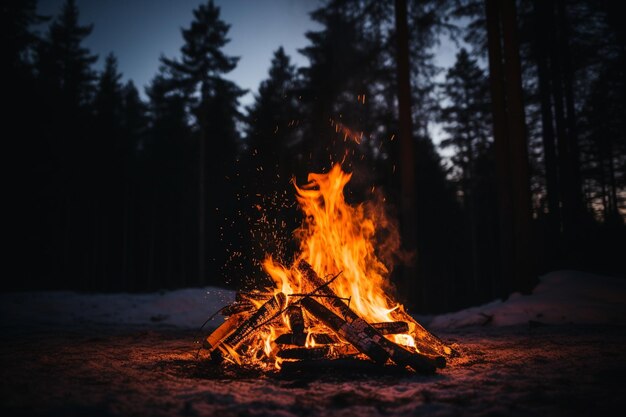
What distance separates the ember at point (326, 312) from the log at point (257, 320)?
1 centimetres

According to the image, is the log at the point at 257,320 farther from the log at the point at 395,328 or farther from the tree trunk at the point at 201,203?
the tree trunk at the point at 201,203

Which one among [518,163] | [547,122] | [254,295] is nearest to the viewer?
[254,295]

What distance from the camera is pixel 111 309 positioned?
12203 millimetres

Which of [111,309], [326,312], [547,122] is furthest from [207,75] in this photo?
[326,312]

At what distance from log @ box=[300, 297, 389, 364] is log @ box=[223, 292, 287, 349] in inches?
14.2

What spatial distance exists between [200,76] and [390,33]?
14853 millimetres

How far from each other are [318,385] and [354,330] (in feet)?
2.95

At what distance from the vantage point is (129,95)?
116ft

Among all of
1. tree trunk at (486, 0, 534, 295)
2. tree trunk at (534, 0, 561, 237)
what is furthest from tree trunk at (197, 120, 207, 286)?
tree trunk at (534, 0, 561, 237)

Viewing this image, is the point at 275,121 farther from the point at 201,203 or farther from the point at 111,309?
the point at 111,309

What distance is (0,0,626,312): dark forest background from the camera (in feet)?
36.4

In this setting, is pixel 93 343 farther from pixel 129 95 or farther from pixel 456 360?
pixel 129 95

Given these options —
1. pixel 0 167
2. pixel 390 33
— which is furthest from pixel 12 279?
pixel 390 33

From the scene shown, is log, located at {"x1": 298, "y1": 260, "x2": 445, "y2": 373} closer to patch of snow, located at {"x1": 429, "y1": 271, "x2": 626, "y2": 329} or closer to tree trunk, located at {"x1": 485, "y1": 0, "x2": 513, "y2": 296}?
patch of snow, located at {"x1": 429, "y1": 271, "x2": 626, "y2": 329}
